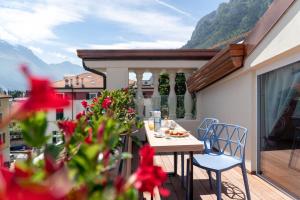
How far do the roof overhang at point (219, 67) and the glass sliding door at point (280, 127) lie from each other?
0.48 metres

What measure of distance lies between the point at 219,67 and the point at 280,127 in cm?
178

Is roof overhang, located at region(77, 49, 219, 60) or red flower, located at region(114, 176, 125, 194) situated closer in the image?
red flower, located at region(114, 176, 125, 194)

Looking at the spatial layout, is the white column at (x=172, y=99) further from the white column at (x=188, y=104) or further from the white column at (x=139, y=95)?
the white column at (x=139, y=95)

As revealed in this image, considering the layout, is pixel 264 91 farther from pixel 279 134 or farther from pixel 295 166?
pixel 295 166

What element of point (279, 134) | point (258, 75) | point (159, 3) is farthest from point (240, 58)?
point (159, 3)

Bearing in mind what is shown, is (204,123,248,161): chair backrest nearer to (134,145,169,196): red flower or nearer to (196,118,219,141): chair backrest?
(196,118,219,141): chair backrest

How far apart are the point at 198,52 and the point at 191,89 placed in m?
0.86

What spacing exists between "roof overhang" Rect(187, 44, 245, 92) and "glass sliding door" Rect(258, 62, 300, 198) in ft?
1.57

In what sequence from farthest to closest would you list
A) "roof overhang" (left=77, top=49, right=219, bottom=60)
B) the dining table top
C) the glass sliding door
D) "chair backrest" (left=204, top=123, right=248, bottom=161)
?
1. "roof overhang" (left=77, top=49, right=219, bottom=60)
2. the glass sliding door
3. "chair backrest" (left=204, top=123, right=248, bottom=161)
4. the dining table top

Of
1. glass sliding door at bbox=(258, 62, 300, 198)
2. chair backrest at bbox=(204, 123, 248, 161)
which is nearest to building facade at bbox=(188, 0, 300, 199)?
glass sliding door at bbox=(258, 62, 300, 198)

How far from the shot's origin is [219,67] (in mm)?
5547

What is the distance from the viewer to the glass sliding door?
3590 millimetres

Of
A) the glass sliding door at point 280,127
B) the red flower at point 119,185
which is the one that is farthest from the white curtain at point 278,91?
the red flower at point 119,185

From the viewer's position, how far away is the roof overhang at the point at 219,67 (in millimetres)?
4863
